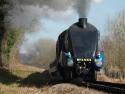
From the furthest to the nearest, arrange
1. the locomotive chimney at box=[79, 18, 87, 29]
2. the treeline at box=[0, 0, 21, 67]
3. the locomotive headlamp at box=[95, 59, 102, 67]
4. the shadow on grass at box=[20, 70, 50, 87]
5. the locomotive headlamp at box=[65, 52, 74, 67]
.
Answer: the treeline at box=[0, 0, 21, 67] → the shadow on grass at box=[20, 70, 50, 87] → the locomotive chimney at box=[79, 18, 87, 29] → the locomotive headlamp at box=[95, 59, 102, 67] → the locomotive headlamp at box=[65, 52, 74, 67]

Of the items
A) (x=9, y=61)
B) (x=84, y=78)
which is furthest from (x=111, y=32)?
(x=84, y=78)

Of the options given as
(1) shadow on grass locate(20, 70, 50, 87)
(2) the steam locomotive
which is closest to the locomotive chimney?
(2) the steam locomotive

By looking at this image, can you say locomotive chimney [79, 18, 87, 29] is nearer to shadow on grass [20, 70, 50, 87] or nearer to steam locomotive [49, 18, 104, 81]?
steam locomotive [49, 18, 104, 81]

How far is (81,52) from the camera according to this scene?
24.5 m

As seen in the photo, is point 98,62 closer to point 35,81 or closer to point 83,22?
point 83,22

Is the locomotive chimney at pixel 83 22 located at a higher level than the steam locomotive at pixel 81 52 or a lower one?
higher

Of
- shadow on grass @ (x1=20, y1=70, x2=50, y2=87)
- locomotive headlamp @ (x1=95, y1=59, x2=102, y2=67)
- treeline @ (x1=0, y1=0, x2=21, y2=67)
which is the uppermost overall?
treeline @ (x1=0, y1=0, x2=21, y2=67)

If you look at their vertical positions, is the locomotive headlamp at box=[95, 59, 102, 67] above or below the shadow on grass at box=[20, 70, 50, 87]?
above

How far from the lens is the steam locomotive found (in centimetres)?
2434

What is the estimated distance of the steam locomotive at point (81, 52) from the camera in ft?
79.9

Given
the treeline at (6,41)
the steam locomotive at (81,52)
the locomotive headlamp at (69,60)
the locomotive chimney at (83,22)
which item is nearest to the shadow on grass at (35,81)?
the steam locomotive at (81,52)

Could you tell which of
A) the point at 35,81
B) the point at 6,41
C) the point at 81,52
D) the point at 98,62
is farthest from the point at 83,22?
the point at 6,41

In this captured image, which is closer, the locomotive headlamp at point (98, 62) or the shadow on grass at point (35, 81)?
the locomotive headlamp at point (98, 62)

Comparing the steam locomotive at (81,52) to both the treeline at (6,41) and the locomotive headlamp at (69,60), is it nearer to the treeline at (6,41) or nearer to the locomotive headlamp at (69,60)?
the locomotive headlamp at (69,60)
